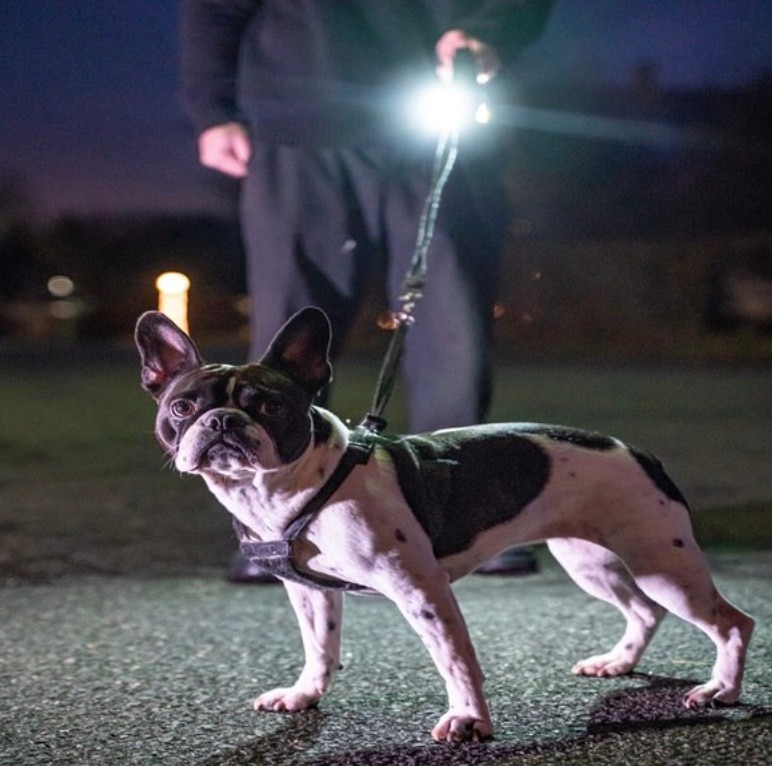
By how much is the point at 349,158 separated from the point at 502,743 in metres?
2.42

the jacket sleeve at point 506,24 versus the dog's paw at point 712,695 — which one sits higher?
the jacket sleeve at point 506,24

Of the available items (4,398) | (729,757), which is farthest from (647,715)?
(4,398)

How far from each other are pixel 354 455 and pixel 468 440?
0.35 metres

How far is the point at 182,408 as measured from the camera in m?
3.17

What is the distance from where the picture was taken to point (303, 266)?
4926mm

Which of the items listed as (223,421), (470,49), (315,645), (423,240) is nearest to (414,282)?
(423,240)

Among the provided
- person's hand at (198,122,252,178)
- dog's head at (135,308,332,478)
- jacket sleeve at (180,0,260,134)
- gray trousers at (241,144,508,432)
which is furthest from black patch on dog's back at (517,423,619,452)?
jacket sleeve at (180,0,260,134)

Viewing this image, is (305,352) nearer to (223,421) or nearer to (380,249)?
(223,421)

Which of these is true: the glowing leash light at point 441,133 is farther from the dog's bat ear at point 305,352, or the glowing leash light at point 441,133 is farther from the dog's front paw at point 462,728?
the dog's front paw at point 462,728

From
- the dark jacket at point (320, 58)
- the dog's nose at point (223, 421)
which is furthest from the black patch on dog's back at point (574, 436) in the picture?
the dark jacket at point (320, 58)

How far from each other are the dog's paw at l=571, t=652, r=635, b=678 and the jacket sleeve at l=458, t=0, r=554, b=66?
214 centimetres

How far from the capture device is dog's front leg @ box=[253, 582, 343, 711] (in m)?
3.53

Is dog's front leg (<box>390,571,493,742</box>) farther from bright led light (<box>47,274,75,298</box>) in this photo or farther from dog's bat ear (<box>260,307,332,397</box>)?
bright led light (<box>47,274,75,298</box>)

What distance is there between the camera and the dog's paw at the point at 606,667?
3.77m
